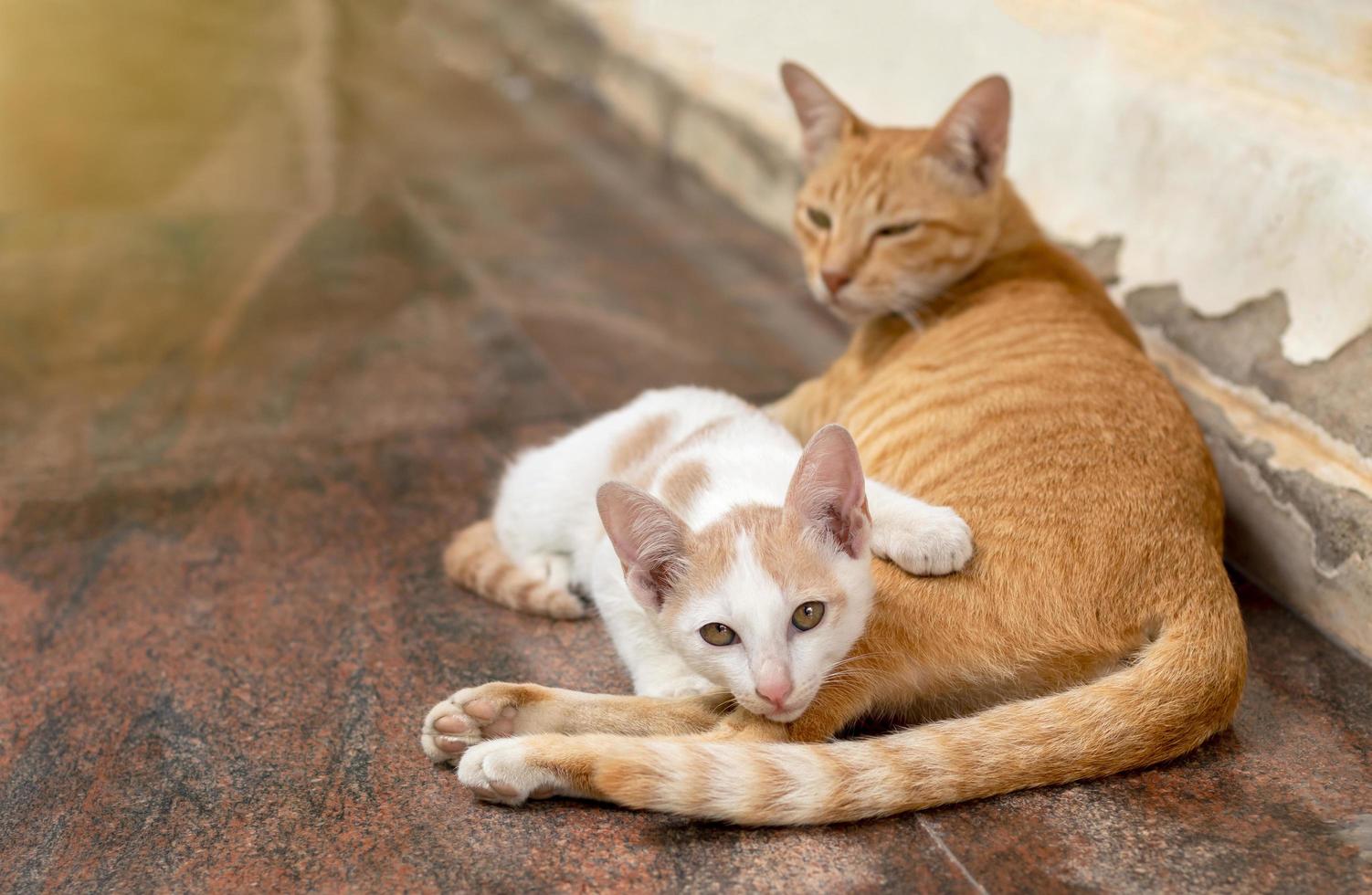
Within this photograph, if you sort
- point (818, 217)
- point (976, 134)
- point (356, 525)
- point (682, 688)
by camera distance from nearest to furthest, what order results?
point (682, 688), point (976, 134), point (356, 525), point (818, 217)

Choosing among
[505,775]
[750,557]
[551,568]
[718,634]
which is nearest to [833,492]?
[750,557]

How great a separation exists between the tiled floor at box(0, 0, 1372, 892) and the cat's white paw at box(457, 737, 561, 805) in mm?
43

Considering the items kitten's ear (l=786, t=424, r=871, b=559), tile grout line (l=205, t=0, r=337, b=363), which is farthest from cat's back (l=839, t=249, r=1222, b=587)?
tile grout line (l=205, t=0, r=337, b=363)

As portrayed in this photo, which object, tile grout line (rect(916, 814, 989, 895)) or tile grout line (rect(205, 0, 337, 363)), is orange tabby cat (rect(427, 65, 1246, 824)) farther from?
tile grout line (rect(205, 0, 337, 363))

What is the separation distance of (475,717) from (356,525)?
1.09 metres

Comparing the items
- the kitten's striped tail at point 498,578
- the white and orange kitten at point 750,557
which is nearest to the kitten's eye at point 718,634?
the white and orange kitten at point 750,557

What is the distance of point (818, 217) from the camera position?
3.07 meters

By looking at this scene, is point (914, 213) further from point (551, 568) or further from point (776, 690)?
point (776, 690)

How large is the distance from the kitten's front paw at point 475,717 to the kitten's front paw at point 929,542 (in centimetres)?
67

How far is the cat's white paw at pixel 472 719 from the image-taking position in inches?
78.8

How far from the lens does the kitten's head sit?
111 inches

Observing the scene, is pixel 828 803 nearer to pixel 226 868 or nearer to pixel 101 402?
pixel 226 868

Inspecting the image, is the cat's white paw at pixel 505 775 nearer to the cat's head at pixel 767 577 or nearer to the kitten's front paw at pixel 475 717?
the kitten's front paw at pixel 475 717

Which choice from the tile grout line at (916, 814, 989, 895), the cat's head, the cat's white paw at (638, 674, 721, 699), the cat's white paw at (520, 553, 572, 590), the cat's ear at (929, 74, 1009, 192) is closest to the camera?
the tile grout line at (916, 814, 989, 895)
